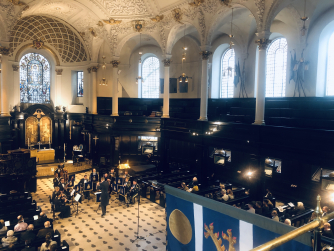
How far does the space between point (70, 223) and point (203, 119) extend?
9.15m

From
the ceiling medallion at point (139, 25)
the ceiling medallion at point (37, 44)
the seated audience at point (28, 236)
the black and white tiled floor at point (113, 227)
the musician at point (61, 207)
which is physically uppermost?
the ceiling medallion at point (139, 25)

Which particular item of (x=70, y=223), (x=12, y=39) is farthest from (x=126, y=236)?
(x=12, y=39)

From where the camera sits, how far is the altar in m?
20.7

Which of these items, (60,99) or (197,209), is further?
(60,99)

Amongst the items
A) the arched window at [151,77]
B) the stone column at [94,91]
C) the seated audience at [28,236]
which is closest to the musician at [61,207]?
the seated audience at [28,236]

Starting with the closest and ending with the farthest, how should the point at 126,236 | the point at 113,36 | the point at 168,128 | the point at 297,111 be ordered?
1. the point at 126,236
2. the point at 297,111
3. the point at 168,128
4. the point at 113,36

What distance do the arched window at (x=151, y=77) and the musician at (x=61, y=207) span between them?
14.0 meters

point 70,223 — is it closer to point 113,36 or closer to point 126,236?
point 126,236

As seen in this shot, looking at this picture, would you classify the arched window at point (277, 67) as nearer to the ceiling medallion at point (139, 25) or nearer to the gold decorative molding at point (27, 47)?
the ceiling medallion at point (139, 25)

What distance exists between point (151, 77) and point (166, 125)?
7.24 m

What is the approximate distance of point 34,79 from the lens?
23.3 metres

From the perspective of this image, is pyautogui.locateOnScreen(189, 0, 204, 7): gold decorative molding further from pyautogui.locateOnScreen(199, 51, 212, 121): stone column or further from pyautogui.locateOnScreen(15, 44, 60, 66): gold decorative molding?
pyautogui.locateOnScreen(15, 44, 60, 66): gold decorative molding

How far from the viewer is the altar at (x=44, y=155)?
20.7m

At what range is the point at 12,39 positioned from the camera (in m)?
21.0
